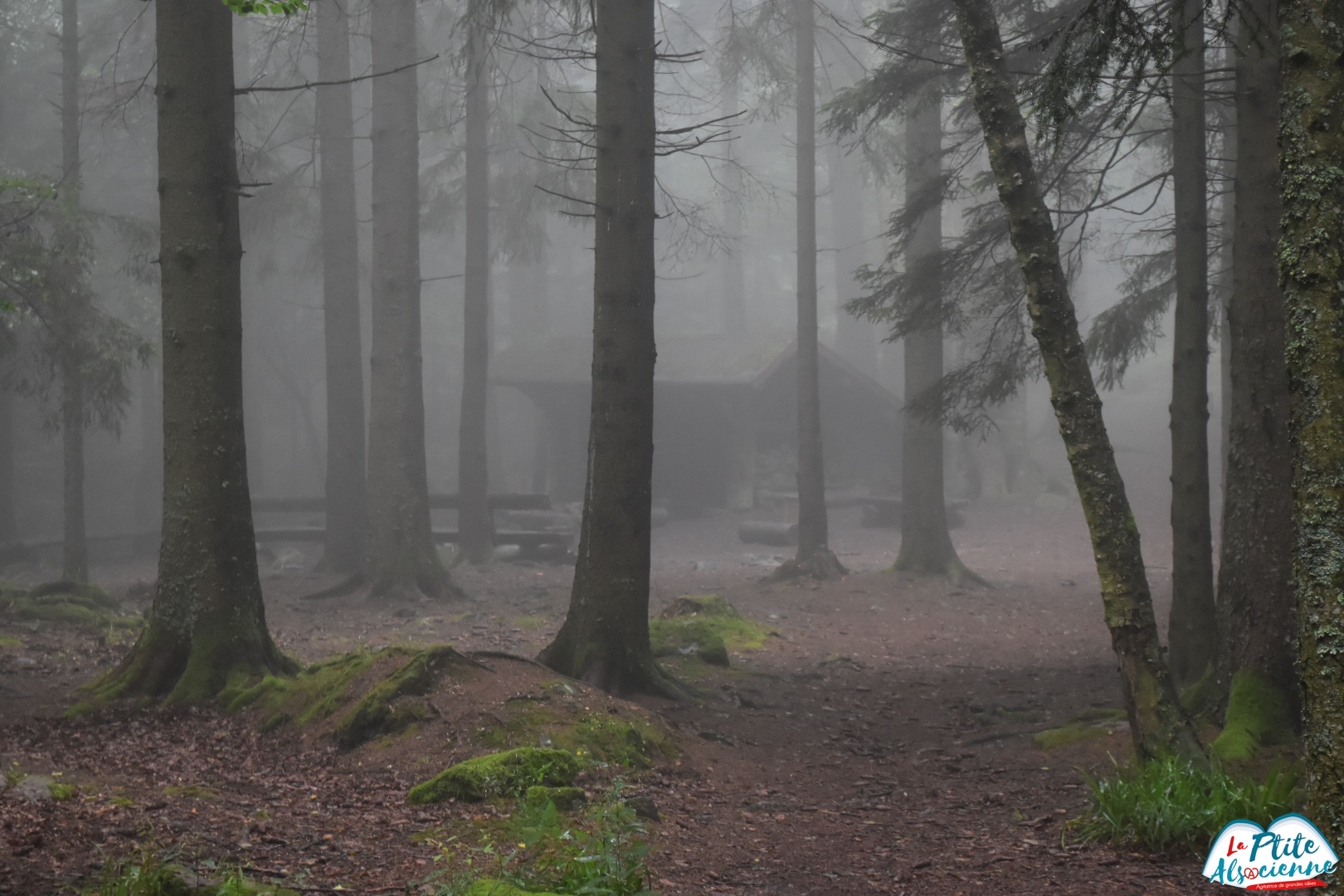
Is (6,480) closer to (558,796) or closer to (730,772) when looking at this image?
(730,772)

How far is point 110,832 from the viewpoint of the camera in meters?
4.21

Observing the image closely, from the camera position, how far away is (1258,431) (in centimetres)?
604

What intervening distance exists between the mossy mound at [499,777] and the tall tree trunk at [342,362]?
12599 mm

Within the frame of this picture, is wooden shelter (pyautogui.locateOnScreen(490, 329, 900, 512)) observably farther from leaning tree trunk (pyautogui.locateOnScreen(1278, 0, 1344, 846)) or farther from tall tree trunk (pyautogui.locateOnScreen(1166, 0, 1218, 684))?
leaning tree trunk (pyautogui.locateOnScreen(1278, 0, 1344, 846))

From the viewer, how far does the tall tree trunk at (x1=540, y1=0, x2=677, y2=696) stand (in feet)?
27.2

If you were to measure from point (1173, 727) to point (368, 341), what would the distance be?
118 feet

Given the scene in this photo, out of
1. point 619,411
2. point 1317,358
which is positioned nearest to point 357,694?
point 619,411

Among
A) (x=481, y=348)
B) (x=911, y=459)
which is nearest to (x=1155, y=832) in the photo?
(x=911, y=459)

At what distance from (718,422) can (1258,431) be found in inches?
932

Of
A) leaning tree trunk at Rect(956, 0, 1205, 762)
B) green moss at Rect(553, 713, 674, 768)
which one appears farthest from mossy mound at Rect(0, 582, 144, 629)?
leaning tree trunk at Rect(956, 0, 1205, 762)

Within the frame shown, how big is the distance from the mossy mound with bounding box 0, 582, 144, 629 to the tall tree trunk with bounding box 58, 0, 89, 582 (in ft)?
7.39

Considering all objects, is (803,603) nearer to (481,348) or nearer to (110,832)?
(481,348)

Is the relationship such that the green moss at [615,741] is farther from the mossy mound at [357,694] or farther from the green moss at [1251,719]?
the green moss at [1251,719]

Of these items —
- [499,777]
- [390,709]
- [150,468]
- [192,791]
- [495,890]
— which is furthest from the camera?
[150,468]
